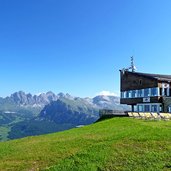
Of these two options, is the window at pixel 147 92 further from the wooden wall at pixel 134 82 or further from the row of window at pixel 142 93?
the wooden wall at pixel 134 82

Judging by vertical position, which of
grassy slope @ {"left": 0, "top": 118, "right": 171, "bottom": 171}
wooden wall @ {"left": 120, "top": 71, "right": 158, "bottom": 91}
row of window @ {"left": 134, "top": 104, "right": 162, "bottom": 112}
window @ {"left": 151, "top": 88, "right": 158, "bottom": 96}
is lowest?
grassy slope @ {"left": 0, "top": 118, "right": 171, "bottom": 171}

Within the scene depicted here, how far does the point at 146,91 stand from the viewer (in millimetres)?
66375

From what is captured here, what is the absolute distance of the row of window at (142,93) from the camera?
63.5 meters

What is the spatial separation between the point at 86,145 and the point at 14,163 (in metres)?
6.78

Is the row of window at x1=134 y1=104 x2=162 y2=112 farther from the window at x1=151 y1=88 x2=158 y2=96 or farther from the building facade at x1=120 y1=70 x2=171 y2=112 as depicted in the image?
the window at x1=151 y1=88 x2=158 y2=96

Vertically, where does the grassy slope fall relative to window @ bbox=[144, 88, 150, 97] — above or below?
below

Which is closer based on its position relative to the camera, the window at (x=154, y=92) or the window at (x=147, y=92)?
the window at (x=154, y=92)

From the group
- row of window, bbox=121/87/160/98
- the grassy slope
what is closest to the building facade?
row of window, bbox=121/87/160/98

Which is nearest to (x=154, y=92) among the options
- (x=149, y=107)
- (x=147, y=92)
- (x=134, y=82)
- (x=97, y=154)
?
(x=147, y=92)

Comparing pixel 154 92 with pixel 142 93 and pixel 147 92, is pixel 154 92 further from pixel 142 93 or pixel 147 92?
pixel 142 93

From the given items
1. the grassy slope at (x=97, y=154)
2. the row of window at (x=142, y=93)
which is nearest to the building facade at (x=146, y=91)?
the row of window at (x=142, y=93)

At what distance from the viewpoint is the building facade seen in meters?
63.0

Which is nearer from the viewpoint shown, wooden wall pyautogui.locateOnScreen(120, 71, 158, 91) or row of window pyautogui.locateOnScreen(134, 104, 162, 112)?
row of window pyautogui.locateOnScreen(134, 104, 162, 112)

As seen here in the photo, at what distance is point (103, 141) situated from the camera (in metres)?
27.8
